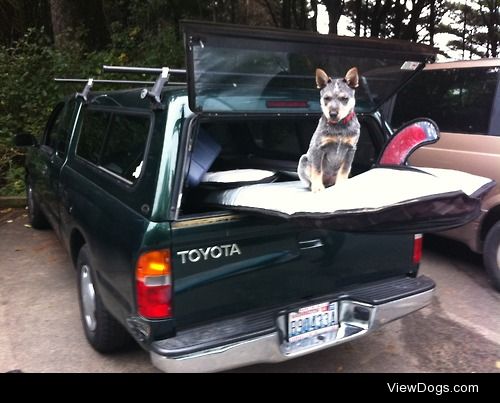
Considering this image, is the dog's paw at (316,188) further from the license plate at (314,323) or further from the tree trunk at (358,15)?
the tree trunk at (358,15)

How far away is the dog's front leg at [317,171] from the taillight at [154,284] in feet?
2.90

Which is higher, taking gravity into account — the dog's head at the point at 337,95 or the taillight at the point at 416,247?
the dog's head at the point at 337,95

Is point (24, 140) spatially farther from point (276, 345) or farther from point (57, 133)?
point (276, 345)

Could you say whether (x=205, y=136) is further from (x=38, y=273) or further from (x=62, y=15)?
(x=62, y=15)

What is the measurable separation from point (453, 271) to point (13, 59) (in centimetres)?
785

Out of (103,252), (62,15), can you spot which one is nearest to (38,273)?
(103,252)

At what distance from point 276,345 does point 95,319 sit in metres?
1.31

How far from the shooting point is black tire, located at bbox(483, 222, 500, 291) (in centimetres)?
434

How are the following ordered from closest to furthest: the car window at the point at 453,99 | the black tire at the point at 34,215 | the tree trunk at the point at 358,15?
the car window at the point at 453,99
the black tire at the point at 34,215
the tree trunk at the point at 358,15

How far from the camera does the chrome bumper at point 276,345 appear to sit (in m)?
2.40

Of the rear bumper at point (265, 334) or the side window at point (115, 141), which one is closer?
the rear bumper at point (265, 334)

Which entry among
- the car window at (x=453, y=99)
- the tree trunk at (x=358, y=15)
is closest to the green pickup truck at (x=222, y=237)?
the car window at (x=453, y=99)

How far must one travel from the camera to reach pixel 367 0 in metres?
17.1

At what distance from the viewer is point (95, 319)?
3254 millimetres
